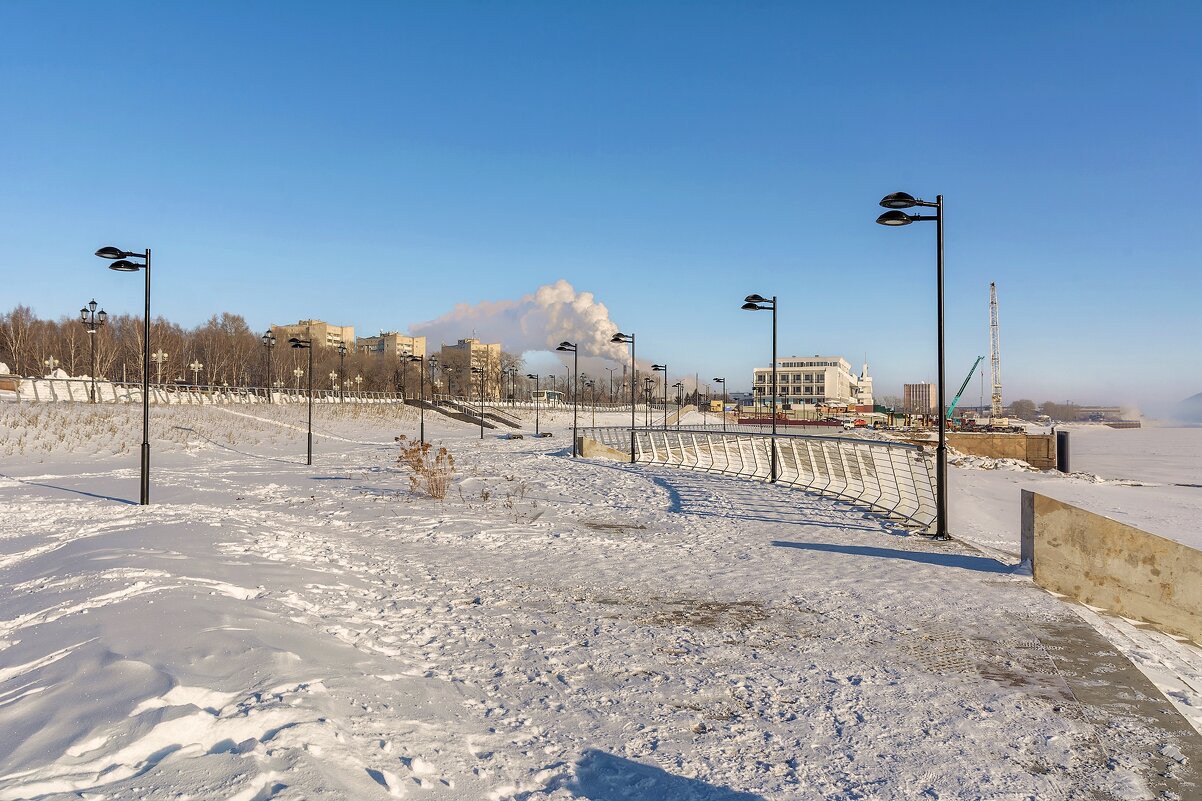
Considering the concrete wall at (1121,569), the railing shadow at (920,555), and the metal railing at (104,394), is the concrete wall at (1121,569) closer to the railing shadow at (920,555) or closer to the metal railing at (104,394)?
the railing shadow at (920,555)

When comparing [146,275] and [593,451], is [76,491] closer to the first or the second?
[146,275]

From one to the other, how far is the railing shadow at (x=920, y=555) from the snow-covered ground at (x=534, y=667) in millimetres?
71

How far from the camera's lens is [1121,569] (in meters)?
7.81

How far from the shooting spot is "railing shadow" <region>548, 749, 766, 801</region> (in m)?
3.72

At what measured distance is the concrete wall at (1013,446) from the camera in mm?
51781

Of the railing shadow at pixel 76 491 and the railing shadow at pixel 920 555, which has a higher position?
the railing shadow at pixel 76 491

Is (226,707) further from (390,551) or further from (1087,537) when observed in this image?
(1087,537)

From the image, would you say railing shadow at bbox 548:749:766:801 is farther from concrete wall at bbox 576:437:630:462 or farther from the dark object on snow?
the dark object on snow

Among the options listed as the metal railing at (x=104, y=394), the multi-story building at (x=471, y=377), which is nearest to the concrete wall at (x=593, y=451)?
the metal railing at (x=104, y=394)

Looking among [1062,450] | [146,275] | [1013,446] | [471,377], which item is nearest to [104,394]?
[146,275]

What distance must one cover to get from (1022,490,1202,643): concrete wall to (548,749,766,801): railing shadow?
247 inches

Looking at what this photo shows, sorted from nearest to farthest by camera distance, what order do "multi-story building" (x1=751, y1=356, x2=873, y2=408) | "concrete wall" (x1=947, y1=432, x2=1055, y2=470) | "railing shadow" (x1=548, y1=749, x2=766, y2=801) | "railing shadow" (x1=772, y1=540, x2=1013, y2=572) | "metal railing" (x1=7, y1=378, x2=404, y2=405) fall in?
"railing shadow" (x1=548, y1=749, x2=766, y2=801), "railing shadow" (x1=772, y1=540, x2=1013, y2=572), "metal railing" (x1=7, y1=378, x2=404, y2=405), "concrete wall" (x1=947, y1=432, x2=1055, y2=470), "multi-story building" (x1=751, y1=356, x2=873, y2=408)

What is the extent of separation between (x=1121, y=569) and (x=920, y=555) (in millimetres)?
2498

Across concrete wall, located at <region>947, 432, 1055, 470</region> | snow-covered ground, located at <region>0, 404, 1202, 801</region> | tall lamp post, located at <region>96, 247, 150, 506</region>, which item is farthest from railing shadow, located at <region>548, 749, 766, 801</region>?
concrete wall, located at <region>947, 432, 1055, 470</region>
